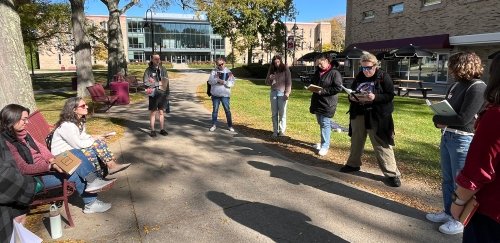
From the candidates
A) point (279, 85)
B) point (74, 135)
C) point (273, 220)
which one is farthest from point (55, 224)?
point (279, 85)

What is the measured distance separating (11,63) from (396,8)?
27.2m

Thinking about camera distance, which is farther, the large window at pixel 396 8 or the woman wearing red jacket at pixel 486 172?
the large window at pixel 396 8

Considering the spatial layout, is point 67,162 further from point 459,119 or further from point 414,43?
point 414,43

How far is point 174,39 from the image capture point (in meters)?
83.8

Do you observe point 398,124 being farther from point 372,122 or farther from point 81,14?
point 81,14

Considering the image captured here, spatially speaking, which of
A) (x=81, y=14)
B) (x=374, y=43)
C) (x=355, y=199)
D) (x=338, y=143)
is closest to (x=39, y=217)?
(x=355, y=199)

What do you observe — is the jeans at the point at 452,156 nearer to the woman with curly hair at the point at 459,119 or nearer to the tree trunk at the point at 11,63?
the woman with curly hair at the point at 459,119

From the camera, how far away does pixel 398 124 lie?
1074 centimetres

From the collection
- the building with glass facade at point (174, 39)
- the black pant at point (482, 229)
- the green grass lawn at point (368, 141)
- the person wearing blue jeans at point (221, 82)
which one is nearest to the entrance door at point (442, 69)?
the green grass lawn at point (368, 141)

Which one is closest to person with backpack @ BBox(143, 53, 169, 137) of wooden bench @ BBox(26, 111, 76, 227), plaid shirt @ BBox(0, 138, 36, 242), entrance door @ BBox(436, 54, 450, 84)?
wooden bench @ BBox(26, 111, 76, 227)

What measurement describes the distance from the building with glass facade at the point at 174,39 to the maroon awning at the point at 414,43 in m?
55.8

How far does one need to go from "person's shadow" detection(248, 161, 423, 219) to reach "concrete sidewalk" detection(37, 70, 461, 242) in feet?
0.04

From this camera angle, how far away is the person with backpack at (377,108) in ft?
16.0

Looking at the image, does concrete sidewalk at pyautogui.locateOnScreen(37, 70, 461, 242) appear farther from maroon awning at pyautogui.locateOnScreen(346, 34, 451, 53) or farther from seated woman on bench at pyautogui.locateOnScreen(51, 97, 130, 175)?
maroon awning at pyautogui.locateOnScreen(346, 34, 451, 53)
